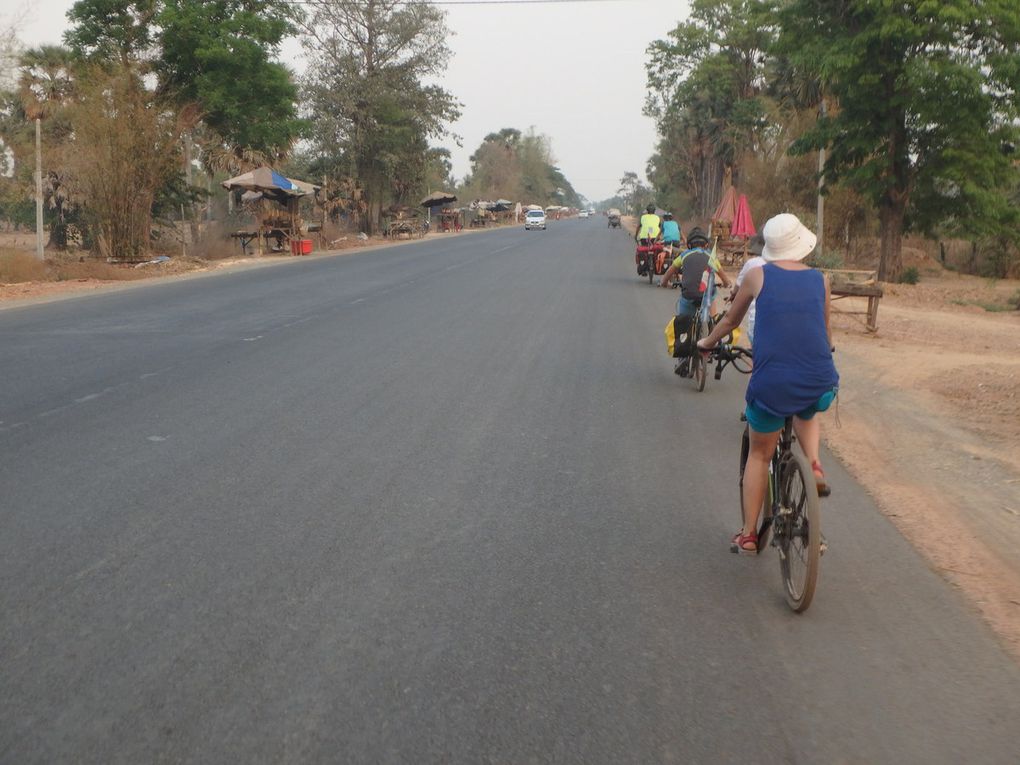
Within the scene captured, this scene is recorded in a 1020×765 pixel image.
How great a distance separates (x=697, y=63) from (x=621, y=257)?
1949 centimetres

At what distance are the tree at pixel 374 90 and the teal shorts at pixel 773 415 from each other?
47.9 m

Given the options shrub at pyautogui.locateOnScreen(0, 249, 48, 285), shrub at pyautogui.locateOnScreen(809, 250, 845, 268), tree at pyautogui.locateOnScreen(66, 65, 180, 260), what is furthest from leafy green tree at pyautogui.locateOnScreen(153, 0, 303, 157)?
shrub at pyautogui.locateOnScreen(809, 250, 845, 268)

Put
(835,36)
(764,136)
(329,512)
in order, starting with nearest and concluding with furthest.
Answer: (329,512) → (835,36) → (764,136)

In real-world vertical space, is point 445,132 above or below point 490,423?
above

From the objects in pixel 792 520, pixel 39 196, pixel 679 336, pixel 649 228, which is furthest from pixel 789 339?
pixel 39 196

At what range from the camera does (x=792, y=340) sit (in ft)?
15.4

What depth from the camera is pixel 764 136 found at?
4597 centimetres

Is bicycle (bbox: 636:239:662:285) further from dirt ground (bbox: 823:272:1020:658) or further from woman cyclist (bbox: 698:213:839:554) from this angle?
woman cyclist (bbox: 698:213:839:554)

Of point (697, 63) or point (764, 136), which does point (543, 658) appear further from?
point (697, 63)

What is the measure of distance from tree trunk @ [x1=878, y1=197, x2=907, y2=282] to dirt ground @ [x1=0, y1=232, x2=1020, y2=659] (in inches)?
348

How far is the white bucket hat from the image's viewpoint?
4.80 meters

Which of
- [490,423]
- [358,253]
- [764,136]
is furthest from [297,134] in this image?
[490,423]

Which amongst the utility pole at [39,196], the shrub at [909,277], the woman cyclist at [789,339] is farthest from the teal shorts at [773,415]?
the shrub at [909,277]

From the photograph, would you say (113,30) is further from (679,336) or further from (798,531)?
(798,531)
